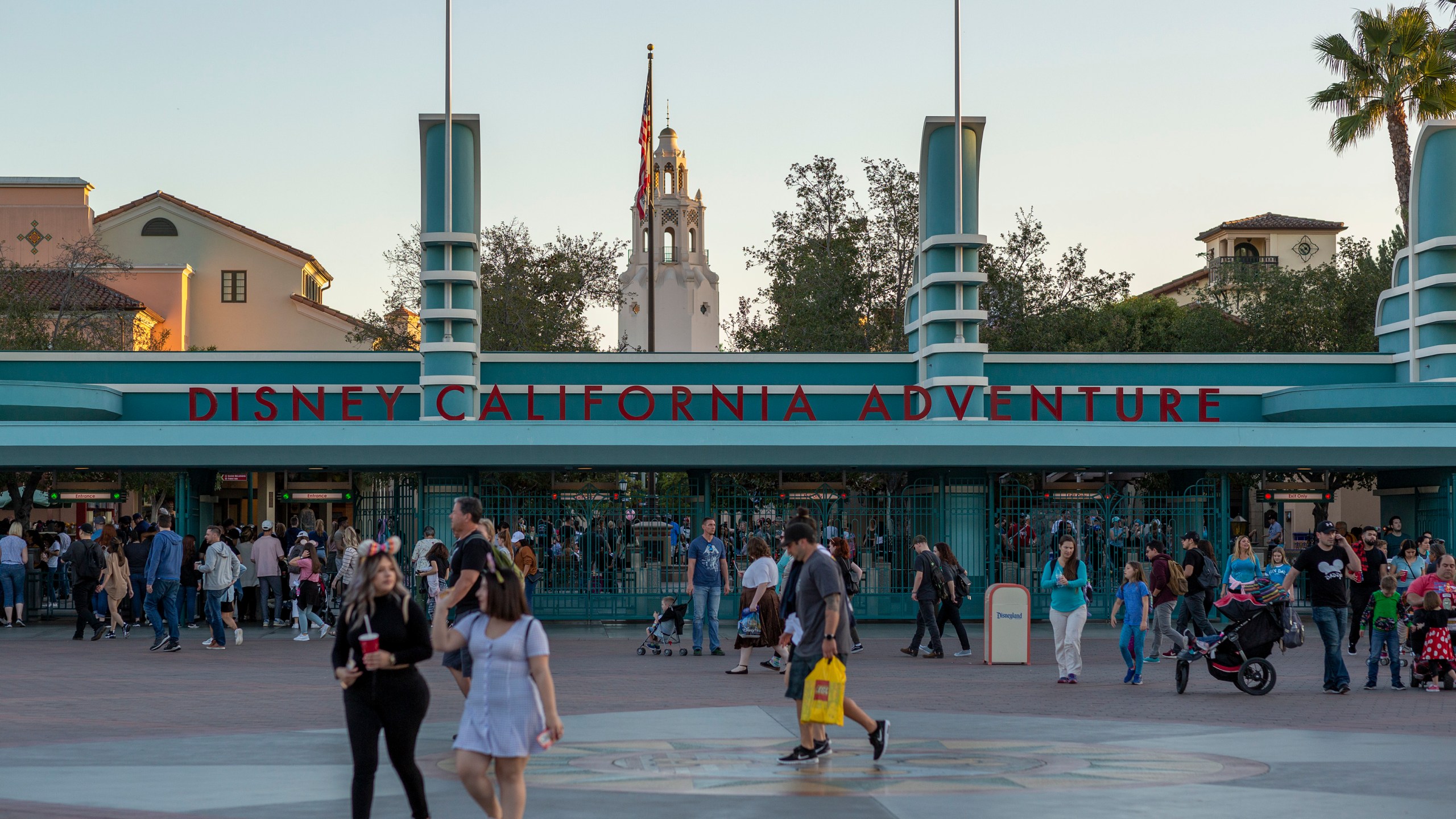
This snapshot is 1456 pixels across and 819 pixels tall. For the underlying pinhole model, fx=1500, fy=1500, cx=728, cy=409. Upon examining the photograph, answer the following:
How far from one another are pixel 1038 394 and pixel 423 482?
37.7ft

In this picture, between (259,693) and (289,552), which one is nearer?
(259,693)

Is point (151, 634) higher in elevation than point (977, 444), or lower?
lower

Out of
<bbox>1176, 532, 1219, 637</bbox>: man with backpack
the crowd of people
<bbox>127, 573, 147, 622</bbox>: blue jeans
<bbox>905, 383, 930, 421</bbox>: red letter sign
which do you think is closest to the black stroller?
the crowd of people

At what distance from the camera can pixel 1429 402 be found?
27203 millimetres

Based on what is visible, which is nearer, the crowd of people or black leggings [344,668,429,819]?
black leggings [344,668,429,819]

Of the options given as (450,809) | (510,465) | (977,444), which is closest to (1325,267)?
(977,444)

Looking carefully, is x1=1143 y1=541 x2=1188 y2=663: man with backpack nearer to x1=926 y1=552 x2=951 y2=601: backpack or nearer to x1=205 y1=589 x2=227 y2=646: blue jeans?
x1=926 y1=552 x2=951 y2=601: backpack

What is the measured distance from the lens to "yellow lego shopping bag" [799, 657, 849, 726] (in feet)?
33.9

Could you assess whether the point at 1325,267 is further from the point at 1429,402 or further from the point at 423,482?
the point at 423,482

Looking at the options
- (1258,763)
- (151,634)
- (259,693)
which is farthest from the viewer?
(151,634)

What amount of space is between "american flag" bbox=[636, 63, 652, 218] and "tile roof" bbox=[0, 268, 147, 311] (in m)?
17.0

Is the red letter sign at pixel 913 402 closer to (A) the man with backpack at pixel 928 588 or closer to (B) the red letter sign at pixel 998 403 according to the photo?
(B) the red letter sign at pixel 998 403

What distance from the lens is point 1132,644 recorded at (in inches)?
634

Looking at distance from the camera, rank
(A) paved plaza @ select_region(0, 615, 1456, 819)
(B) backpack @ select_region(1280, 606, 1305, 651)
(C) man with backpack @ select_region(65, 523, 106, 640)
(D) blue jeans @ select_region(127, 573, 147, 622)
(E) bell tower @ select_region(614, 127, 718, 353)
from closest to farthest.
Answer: (A) paved plaza @ select_region(0, 615, 1456, 819), (B) backpack @ select_region(1280, 606, 1305, 651), (C) man with backpack @ select_region(65, 523, 106, 640), (D) blue jeans @ select_region(127, 573, 147, 622), (E) bell tower @ select_region(614, 127, 718, 353)
